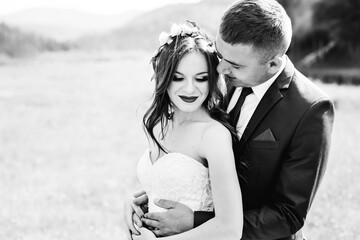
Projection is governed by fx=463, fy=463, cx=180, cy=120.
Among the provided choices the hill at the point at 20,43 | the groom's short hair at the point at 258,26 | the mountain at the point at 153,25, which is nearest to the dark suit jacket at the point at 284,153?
the groom's short hair at the point at 258,26

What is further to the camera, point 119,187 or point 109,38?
point 109,38

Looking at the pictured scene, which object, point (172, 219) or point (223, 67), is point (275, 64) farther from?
point (172, 219)

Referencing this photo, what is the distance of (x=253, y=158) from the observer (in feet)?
9.63

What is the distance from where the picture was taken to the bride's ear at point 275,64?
2959 millimetres

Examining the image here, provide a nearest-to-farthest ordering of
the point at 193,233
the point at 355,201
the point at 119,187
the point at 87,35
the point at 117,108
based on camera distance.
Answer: the point at 193,233
the point at 355,201
the point at 119,187
the point at 117,108
the point at 87,35

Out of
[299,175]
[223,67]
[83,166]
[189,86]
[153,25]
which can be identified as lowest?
[153,25]

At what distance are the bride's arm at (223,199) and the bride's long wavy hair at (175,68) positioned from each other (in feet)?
0.73

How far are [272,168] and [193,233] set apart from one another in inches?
25.2

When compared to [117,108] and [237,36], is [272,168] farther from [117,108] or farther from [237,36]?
[117,108]

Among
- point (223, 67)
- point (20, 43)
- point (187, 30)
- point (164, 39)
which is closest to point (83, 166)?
point (164, 39)

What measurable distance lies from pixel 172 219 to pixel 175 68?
0.98 metres

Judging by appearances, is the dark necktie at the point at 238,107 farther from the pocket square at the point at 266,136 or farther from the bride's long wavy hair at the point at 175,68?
the pocket square at the point at 266,136

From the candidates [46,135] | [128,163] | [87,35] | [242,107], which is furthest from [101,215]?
[87,35]

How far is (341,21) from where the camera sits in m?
39.7
